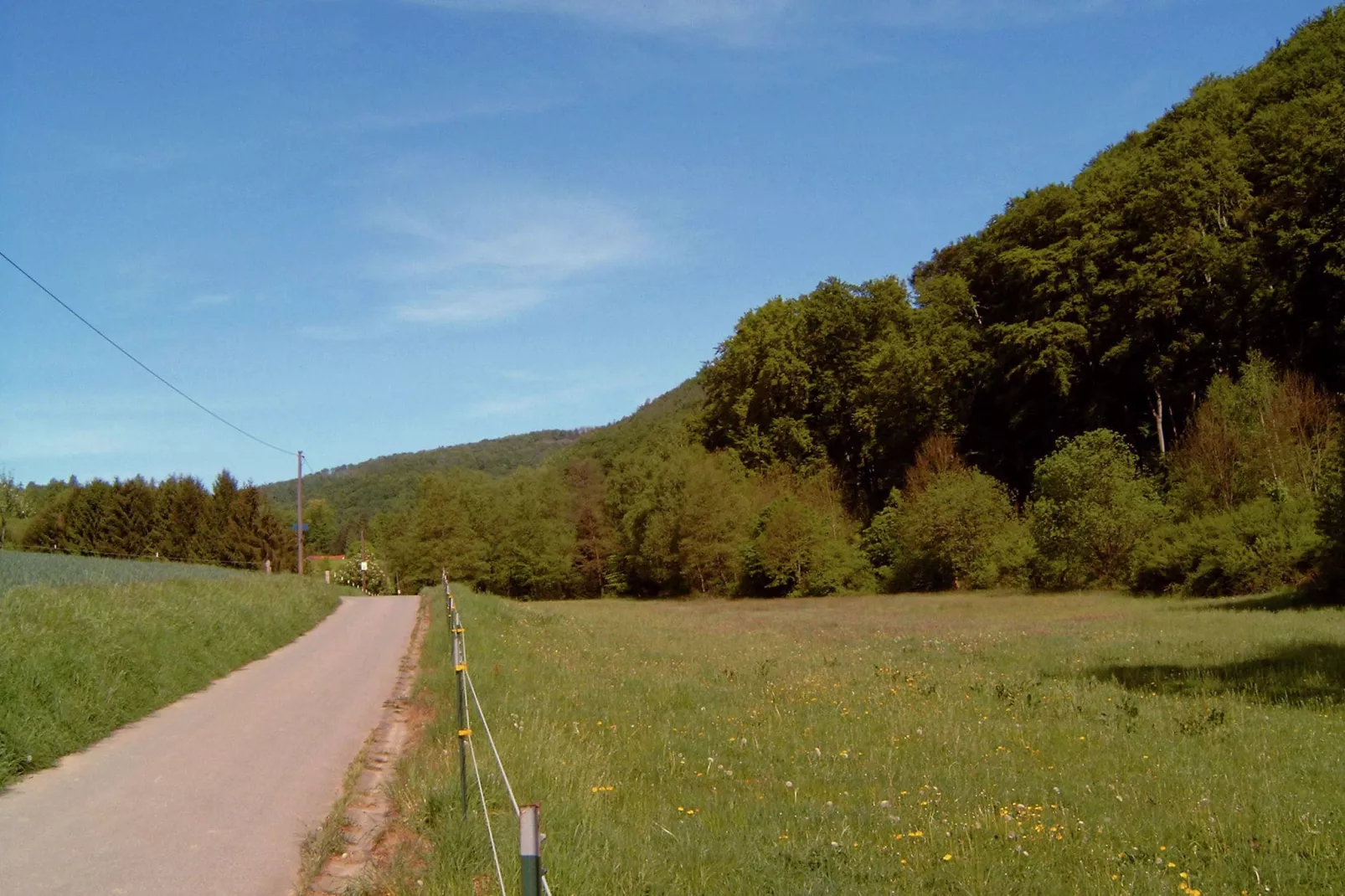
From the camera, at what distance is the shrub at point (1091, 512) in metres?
42.6

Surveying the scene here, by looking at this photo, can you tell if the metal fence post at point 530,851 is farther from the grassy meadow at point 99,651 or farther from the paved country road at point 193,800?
the grassy meadow at point 99,651

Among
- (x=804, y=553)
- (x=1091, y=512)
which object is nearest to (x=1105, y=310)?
(x=1091, y=512)

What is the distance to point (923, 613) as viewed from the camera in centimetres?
3753

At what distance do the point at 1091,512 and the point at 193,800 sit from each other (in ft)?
139

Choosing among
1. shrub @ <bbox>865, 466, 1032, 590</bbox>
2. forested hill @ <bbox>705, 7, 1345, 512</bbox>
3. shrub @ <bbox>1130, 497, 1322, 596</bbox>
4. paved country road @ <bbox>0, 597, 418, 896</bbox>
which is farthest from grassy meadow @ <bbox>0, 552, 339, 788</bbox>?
forested hill @ <bbox>705, 7, 1345, 512</bbox>

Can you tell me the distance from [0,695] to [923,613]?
32988mm

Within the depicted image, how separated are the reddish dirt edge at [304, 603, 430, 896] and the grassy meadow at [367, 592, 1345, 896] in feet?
0.92

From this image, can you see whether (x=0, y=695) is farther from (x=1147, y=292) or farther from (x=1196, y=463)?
(x=1147, y=292)

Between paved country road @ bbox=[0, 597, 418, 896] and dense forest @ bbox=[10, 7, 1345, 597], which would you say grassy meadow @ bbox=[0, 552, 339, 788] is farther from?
dense forest @ bbox=[10, 7, 1345, 597]

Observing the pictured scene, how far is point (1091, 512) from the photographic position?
4316 cm

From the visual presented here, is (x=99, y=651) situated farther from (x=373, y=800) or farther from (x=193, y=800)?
(x=373, y=800)

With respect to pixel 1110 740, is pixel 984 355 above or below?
above

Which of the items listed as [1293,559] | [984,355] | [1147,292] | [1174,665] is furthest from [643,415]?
[1174,665]

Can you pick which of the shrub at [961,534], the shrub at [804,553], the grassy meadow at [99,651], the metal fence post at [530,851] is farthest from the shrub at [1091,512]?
the metal fence post at [530,851]
